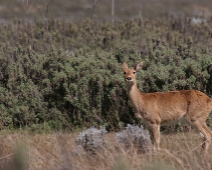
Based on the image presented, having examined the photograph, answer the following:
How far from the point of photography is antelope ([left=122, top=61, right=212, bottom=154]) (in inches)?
442

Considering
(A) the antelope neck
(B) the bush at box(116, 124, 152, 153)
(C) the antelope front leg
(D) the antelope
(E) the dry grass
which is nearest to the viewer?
(E) the dry grass

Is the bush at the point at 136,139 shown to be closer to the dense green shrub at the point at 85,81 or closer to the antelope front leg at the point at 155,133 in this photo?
the antelope front leg at the point at 155,133

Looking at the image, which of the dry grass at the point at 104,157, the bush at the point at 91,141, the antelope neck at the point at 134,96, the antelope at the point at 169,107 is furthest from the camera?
the antelope neck at the point at 134,96

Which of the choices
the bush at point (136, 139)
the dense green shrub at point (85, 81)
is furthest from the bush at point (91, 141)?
the dense green shrub at point (85, 81)

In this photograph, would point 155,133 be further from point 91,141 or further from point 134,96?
point 91,141

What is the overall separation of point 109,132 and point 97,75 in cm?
125

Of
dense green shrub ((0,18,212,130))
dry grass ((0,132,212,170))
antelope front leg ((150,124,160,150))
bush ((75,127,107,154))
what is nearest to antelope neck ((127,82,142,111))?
antelope front leg ((150,124,160,150))

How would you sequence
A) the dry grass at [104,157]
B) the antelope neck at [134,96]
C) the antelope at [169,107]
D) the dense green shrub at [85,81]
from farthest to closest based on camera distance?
the dense green shrub at [85,81]
the antelope neck at [134,96]
the antelope at [169,107]
the dry grass at [104,157]

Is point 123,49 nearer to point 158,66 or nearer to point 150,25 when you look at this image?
point 158,66

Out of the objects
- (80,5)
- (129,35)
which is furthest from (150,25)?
(80,5)

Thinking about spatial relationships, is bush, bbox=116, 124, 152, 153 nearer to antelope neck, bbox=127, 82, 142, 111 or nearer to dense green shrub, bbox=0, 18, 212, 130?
antelope neck, bbox=127, 82, 142, 111

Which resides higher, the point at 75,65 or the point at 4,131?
the point at 75,65

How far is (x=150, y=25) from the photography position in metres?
21.9

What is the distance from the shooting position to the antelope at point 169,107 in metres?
11.2
